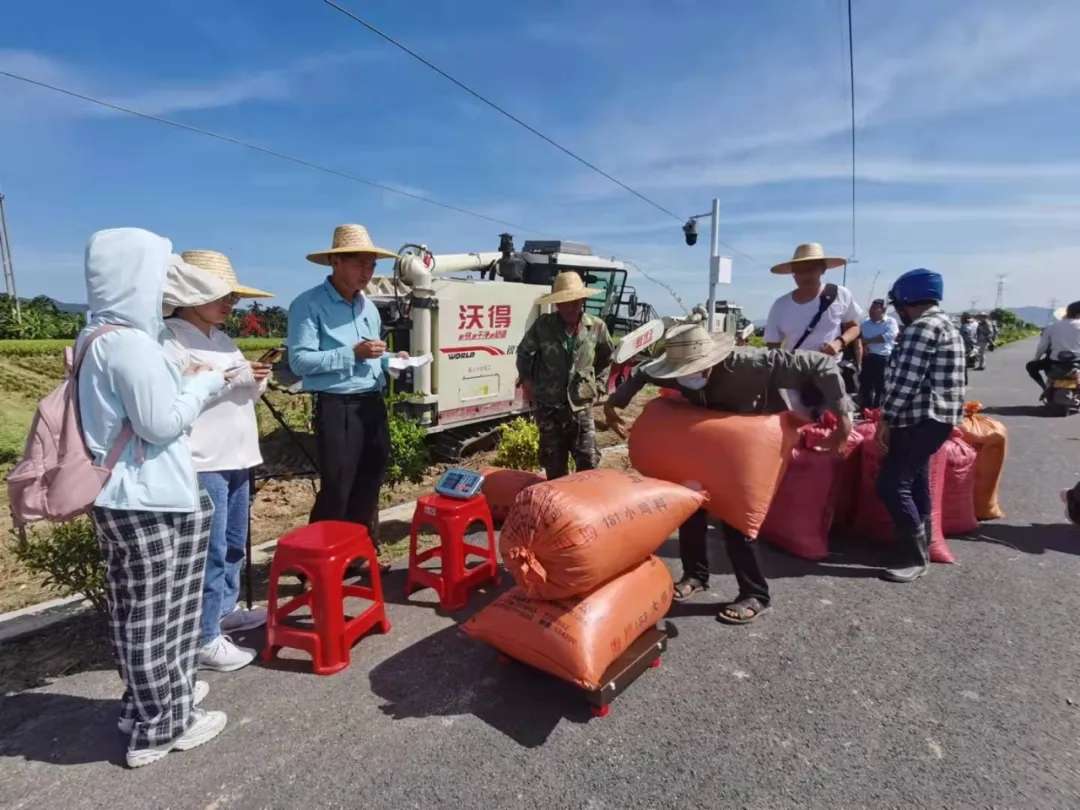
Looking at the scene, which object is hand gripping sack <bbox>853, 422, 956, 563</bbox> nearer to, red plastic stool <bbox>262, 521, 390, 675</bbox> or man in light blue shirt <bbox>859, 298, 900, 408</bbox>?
red plastic stool <bbox>262, 521, 390, 675</bbox>

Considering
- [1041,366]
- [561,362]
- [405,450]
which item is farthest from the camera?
[1041,366]

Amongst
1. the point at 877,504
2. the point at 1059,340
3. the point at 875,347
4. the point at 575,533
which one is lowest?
the point at 877,504

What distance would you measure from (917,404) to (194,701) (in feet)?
12.1

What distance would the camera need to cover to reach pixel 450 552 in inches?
122

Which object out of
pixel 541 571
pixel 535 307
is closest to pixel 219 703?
pixel 541 571

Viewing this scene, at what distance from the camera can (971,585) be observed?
3.24m

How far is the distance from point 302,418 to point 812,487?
6.45m

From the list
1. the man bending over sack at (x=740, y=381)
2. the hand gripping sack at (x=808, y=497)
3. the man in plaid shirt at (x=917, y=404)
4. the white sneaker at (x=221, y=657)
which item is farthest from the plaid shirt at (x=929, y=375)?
the white sneaker at (x=221, y=657)

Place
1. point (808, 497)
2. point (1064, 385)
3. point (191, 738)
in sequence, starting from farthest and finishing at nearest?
point (1064, 385) < point (808, 497) < point (191, 738)

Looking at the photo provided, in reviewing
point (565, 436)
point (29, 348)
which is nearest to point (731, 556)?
point (565, 436)

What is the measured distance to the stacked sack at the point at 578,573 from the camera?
2133 millimetres

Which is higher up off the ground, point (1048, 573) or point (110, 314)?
point (110, 314)

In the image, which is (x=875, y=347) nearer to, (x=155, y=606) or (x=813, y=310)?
(x=813, y=310)

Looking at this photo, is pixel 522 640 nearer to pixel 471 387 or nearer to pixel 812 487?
pixel 812 487
